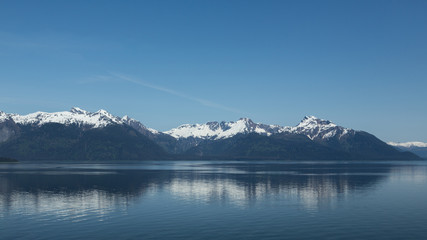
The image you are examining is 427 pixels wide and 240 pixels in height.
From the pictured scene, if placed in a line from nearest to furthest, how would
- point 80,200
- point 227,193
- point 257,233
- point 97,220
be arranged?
point 257,233 → point 97,220 → point 80,200 → point 227,193

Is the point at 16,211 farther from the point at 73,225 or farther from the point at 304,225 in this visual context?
the point at 304,225

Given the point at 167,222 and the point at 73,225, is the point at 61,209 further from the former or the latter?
the point at 167,222

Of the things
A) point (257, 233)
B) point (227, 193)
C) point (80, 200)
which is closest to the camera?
point (257, 233)

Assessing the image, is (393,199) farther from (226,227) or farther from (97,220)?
(97,220)

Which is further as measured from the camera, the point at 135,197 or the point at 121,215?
the point at 135,197

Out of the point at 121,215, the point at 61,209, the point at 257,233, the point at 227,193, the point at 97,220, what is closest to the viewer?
the point at 257,233

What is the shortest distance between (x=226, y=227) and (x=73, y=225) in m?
25.1

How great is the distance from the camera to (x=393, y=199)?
99.4 m

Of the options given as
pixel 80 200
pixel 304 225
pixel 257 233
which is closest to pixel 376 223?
pixel 304 225

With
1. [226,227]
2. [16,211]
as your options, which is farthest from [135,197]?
[226,227]

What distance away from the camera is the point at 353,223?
6575 cm

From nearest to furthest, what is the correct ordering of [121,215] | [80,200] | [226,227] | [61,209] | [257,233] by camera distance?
[257,233] → [226,227] → [121,215] → [61,209] → [80,200]

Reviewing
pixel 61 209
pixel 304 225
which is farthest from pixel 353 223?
pixel 61 209

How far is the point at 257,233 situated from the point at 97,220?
94.4 feet
